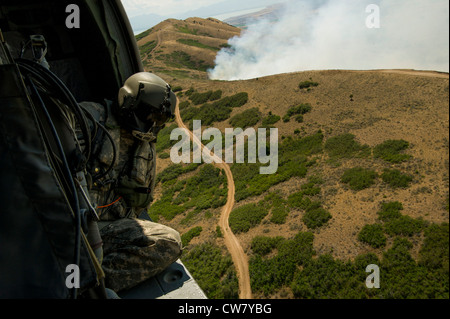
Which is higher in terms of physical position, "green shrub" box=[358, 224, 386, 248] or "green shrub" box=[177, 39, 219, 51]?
"green shrub" box=[177, 39, 219, 51]

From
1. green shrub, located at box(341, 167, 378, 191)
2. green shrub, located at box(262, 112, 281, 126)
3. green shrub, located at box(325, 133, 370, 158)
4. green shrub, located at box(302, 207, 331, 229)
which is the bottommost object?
green shrub, located at box(302, 207, 331, 229)

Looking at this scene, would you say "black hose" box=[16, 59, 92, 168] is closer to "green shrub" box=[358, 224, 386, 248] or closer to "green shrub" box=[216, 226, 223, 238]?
"green shrub" box=[358, 224, 386, 248]

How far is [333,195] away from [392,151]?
5176 mm

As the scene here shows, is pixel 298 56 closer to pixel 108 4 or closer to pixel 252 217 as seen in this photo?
pixel 252 217

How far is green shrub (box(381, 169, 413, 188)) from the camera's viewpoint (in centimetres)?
1727

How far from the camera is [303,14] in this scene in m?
76.1

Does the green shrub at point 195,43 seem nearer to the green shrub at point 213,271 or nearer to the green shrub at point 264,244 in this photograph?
the green shrub at point 213,271

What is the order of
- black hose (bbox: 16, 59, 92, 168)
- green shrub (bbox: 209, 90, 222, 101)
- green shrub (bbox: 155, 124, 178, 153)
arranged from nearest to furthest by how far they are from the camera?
black hose (bbox: 16, 59, 92, 168) < green shrub (bbox: 155, 124, 178, 153) < green shrub (bbox: 209, 90, 222, 101)

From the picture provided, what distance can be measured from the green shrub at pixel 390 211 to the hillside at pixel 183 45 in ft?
162

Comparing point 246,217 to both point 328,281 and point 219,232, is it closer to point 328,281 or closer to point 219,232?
point 219,232

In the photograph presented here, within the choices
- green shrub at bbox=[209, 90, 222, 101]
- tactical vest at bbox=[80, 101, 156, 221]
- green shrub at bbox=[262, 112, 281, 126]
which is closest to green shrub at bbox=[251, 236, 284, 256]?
tactical vest at bbox=[80, 101, 156, 221]

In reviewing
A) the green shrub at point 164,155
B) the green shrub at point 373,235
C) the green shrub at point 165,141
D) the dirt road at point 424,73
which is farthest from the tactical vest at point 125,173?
the green shrub at point 165,141

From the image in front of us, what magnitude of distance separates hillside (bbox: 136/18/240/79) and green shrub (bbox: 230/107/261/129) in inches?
1151

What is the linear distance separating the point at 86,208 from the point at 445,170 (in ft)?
62.4
